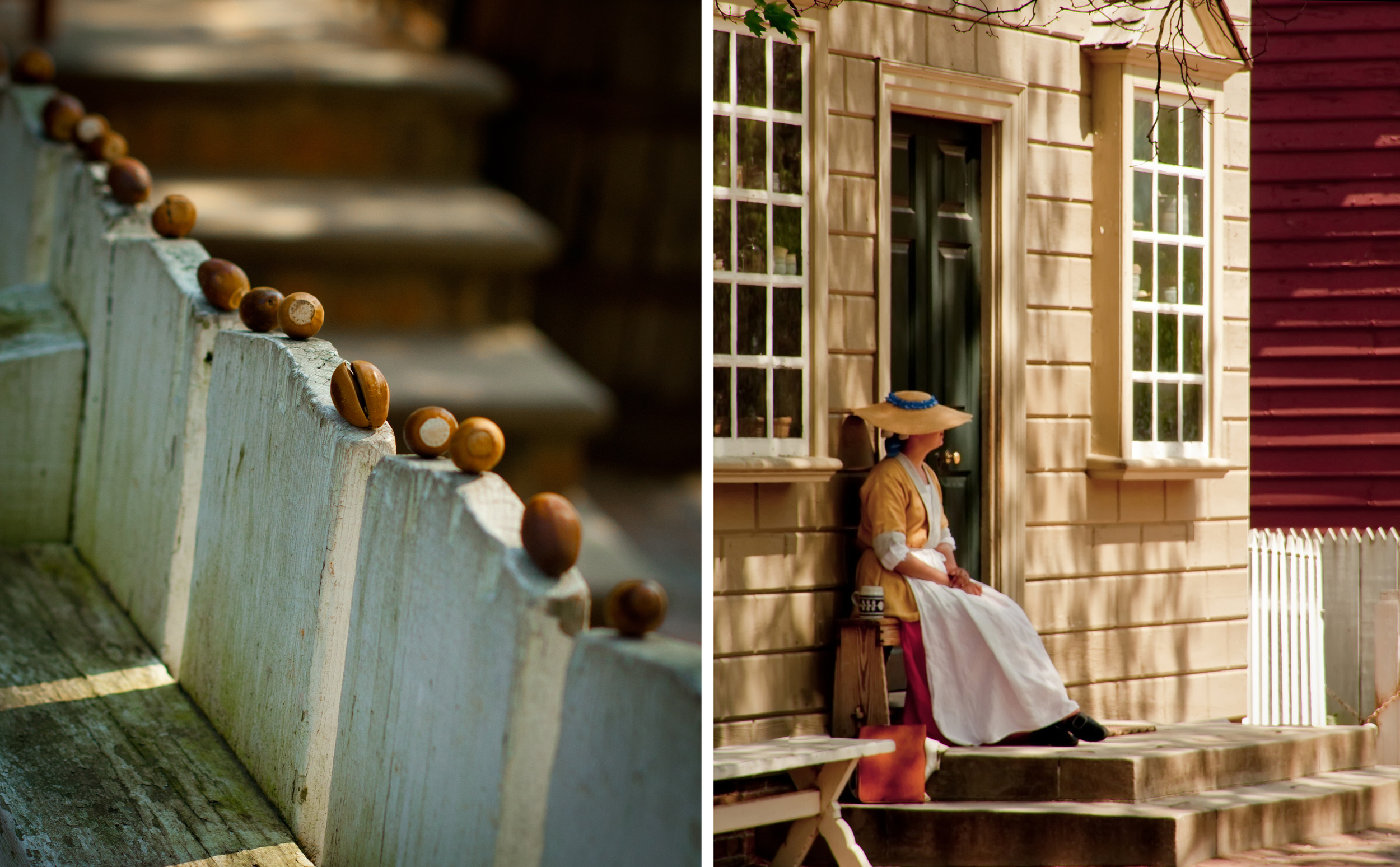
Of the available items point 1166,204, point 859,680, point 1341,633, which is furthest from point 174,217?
point 1341,633

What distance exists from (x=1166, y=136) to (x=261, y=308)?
4.42ft

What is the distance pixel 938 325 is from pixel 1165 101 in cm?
44

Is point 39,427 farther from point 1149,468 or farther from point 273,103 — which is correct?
point 1149,468

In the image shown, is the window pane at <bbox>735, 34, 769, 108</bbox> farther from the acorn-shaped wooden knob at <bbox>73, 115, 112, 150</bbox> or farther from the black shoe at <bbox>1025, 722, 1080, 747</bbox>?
the black shoe at <bbox>1025, 722, 1080, 747</bbox>

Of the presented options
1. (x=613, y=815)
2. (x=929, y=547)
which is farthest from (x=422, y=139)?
(x=613, y=815)

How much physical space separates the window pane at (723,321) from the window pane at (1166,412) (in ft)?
2.29

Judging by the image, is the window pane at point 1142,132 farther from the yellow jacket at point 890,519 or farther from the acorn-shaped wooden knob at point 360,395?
the acorn-shaped wooden knob at point 360,395

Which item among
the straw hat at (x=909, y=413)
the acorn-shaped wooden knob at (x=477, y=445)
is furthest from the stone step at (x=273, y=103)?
→ the acorn-shaped wooden knob at (x=477, y=445)

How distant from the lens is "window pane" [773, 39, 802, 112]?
1.59 meters

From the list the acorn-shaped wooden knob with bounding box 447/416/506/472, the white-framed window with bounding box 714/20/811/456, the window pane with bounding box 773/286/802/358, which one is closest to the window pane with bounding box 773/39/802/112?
the white-framed window with bounding box 714/20/811/456

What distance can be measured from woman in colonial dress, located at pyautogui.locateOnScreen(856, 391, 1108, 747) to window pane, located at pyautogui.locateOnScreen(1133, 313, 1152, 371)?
0.26 metres

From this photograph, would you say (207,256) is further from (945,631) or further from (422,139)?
(945,631)

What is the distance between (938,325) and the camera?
1.88 meters

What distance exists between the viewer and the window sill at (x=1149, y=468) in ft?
5.90
